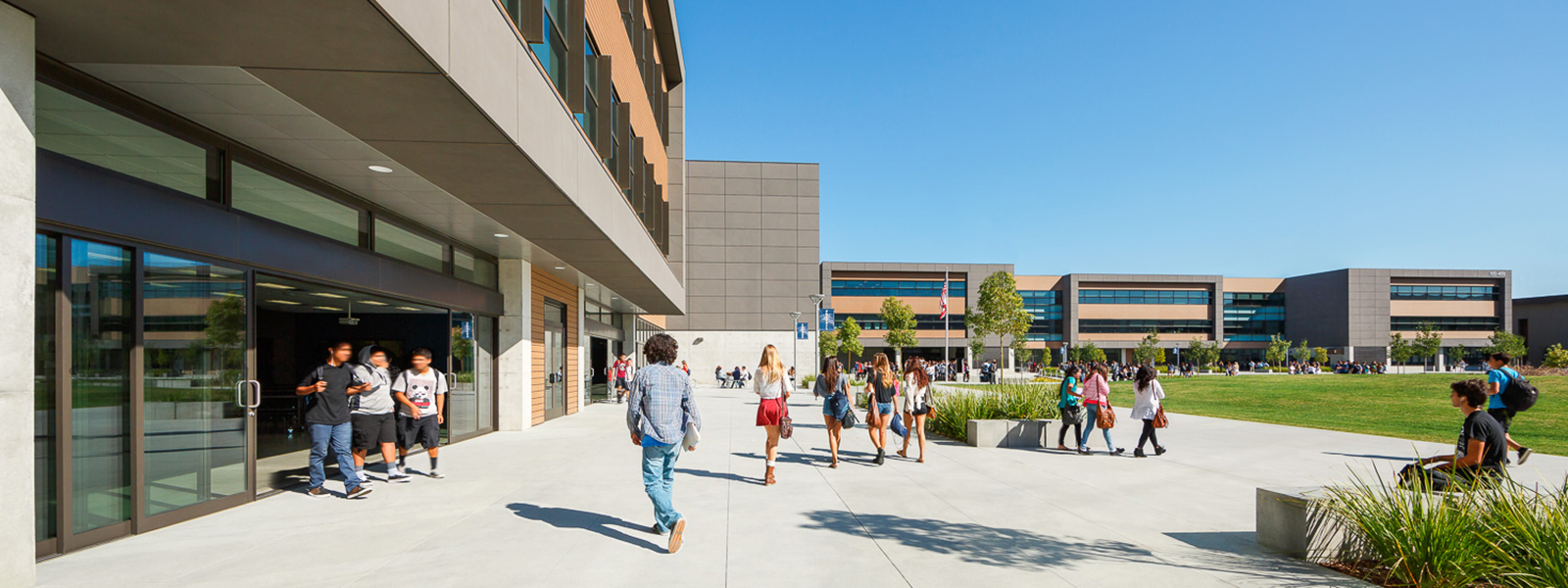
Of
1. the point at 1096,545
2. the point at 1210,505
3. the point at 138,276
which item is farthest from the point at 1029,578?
the point at 138,276

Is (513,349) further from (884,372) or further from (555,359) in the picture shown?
(884,372)

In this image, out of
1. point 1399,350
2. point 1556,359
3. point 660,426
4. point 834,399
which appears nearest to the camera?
point 660,426

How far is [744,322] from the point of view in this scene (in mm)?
49812

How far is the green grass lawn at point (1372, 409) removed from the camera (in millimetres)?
16688

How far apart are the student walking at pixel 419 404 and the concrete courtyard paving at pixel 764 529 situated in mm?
479

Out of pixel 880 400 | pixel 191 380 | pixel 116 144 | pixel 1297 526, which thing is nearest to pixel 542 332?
pixel 880 400

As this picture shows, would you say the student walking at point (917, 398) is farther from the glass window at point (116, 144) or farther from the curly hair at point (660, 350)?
the glass window at point (116, 144)

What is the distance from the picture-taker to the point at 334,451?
8258 millimetres

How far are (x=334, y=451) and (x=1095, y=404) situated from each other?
10.5 metres

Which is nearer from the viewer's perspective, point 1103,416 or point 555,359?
point 1103,416

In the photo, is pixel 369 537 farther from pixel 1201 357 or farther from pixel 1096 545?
pixel 1201 357

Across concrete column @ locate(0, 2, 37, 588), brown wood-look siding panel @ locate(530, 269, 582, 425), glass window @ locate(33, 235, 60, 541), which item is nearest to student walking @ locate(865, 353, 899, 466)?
glass window @ locate(33, 235, 60, 541)

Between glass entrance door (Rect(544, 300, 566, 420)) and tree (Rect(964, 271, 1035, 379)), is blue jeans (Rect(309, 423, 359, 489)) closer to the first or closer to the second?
glass entrance door (Rect(544, 300, 566, 420))

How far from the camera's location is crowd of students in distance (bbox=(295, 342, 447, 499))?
821 cm
